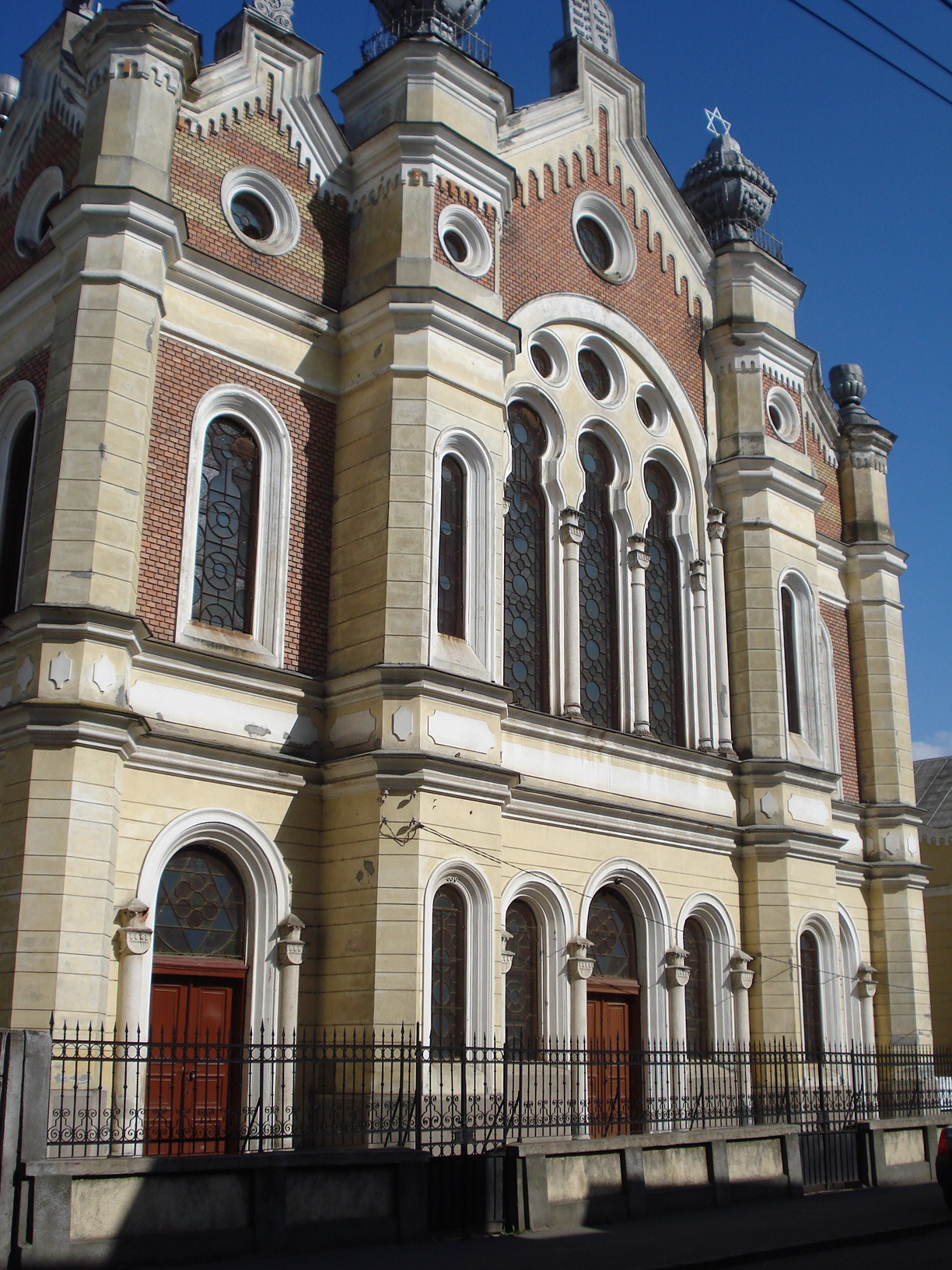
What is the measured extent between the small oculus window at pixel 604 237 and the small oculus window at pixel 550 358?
1987 mm

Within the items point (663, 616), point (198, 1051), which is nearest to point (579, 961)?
point (198, 1051)

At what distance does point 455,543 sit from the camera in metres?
18.6

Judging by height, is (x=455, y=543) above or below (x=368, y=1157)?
above

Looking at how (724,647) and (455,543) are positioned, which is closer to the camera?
(455,543)

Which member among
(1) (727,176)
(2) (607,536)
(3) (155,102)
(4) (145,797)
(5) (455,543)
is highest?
(1) (727,176)

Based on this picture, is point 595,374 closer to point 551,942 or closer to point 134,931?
point 551,942

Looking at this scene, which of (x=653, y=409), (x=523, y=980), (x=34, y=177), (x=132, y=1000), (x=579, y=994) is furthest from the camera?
(x=653, y=409)

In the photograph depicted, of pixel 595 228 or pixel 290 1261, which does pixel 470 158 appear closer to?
pixel 595 228

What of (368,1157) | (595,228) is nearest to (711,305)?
(595,228)

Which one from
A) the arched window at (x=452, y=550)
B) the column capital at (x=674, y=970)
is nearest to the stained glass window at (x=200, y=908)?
the arched window at (x=452, y=550)

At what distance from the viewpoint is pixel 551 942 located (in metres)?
19.0

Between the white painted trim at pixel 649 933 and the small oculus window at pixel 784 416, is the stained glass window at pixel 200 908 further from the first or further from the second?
the small oculus window at pixel 784 416

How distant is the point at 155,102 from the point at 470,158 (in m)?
4.56

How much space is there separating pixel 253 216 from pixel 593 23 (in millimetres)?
9656
